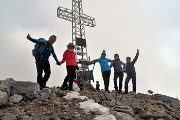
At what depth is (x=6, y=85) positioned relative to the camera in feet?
33.9

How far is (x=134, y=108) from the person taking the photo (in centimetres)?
1023

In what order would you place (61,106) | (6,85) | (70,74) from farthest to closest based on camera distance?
(70,74)
(6,85)
(61,106)

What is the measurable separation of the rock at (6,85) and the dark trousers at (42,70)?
93 centimetres

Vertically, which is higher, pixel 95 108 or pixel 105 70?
pixel 105 70

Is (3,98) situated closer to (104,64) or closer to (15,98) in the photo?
(15,98)

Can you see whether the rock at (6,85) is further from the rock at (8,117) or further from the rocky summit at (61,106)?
the rock at (8,117)

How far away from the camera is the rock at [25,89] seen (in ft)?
33.3

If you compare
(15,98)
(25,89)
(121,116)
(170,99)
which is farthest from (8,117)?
(170,99)

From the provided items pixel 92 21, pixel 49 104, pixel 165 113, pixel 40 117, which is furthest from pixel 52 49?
pixel 92 21

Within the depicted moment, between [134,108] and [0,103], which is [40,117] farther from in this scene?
[134,108]

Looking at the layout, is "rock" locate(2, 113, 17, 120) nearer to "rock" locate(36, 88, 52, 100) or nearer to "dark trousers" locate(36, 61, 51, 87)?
"rock" locate(36, 88, 52, 100)

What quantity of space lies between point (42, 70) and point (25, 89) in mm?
1451

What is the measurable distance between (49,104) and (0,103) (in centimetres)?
138

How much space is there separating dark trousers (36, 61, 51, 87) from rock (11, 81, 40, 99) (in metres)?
0.96
